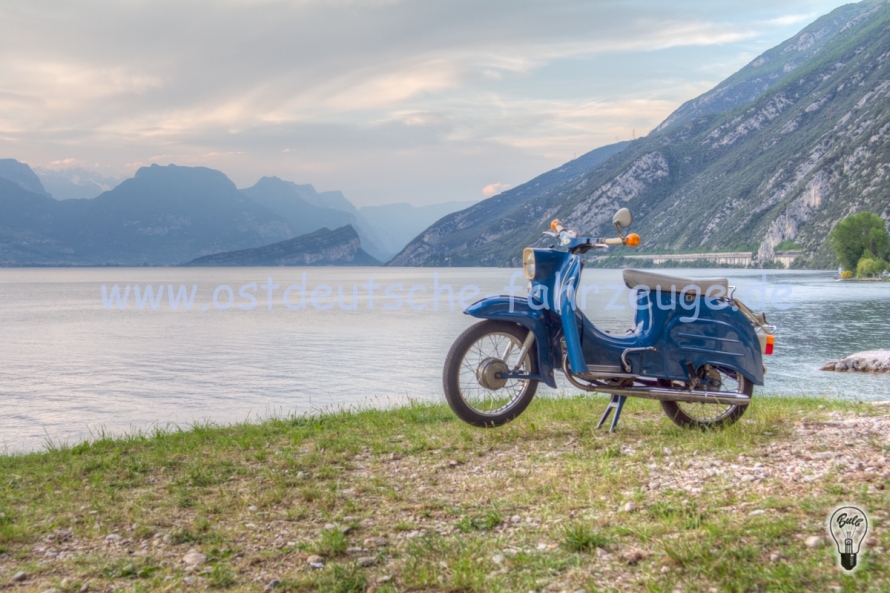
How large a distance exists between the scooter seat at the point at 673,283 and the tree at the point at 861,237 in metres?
102

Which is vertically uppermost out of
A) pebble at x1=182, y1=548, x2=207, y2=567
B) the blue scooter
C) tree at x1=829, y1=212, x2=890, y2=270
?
tree at x1=829, y1=212, x2=890, y2=270

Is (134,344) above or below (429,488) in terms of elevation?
below

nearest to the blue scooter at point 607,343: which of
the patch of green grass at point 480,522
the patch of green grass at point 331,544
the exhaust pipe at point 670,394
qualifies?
the exhaust pipe at point 670,394

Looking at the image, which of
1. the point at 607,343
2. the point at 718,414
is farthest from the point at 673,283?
the point at 718,414

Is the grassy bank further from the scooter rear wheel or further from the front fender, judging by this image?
the front fender

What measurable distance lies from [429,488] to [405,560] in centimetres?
155

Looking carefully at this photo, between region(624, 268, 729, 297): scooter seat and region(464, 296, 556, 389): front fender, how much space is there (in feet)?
3.22

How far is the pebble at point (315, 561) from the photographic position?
12.3ft

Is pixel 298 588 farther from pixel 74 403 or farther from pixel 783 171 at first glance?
pixel 783 171

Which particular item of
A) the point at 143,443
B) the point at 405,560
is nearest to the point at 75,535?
the point at 405,560

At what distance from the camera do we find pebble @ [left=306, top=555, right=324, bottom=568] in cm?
374

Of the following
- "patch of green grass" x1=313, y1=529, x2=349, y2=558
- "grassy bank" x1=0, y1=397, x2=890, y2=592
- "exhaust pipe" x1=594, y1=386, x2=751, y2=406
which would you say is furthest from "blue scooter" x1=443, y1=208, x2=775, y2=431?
"patch of green grass" x1=313, y1=529, x2=349, y2=558

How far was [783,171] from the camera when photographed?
17975 cm

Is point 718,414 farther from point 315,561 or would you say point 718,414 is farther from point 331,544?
point 315,561
